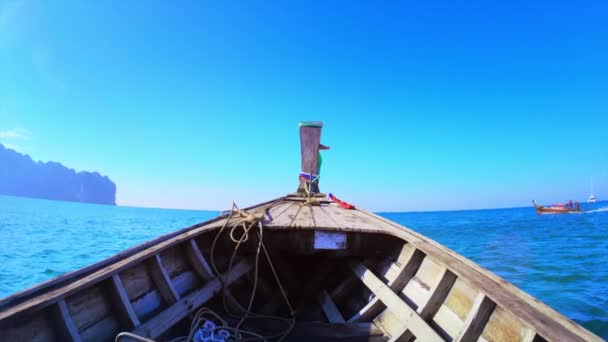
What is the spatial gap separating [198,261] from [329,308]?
1478 millimetres

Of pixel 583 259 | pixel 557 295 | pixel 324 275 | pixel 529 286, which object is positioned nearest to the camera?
pixel 324 275

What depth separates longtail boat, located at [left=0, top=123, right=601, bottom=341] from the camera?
5.38 ft

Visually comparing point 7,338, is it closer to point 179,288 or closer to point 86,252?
point 179,288

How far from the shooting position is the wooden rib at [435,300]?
2236 millimetres

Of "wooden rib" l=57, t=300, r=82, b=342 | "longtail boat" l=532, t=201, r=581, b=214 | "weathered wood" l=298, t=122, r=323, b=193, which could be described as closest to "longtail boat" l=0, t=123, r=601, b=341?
"wooden rib" l=57, t=300, r=82, b=342

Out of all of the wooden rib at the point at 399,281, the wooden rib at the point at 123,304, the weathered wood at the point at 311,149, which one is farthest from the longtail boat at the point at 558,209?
the wooden rib at the point at 123,304

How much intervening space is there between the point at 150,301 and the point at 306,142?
15.7ft

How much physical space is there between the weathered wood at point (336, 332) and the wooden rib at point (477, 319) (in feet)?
2.49

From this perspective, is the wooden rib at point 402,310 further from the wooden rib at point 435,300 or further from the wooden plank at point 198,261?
the wooden plank at point 198,261

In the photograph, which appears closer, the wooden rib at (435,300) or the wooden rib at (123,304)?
the wooden rib at (123,304)

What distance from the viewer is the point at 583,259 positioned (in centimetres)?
1158

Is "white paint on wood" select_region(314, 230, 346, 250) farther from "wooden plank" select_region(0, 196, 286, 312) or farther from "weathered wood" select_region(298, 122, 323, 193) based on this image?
"weathered wood" select_region(298, 122, 323, 193)

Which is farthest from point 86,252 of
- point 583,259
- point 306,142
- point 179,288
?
point 583,259

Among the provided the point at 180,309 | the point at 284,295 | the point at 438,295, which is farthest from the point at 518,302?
the point at 180,309
